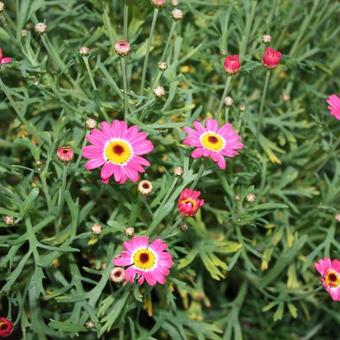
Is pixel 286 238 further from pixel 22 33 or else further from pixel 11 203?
pixel 22 33

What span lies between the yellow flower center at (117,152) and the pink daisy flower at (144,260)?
222 mm

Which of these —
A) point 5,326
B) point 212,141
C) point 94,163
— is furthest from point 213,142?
point 5,326

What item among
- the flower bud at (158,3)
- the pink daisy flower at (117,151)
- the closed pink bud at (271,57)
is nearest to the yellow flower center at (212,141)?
the pink daisy flower at (117,151)

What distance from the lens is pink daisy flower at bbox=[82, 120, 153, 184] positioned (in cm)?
148

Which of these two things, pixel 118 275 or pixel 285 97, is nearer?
pixel 118 275

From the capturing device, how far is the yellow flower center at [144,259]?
146 cm

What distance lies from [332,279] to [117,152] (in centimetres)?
75

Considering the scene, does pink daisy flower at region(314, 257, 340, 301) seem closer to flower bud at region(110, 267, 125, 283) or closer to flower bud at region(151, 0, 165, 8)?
flower bud at region(110, 267, 125, 283)

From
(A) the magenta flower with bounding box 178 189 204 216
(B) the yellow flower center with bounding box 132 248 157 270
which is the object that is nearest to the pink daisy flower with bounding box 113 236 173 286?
(B) the yellow flower center with bounding box 132 248 157 270

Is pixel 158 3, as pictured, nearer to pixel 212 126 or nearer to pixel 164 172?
pixel 212 126

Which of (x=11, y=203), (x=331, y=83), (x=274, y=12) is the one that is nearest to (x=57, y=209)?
(x=11, y=203)

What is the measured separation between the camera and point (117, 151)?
151 centimetres

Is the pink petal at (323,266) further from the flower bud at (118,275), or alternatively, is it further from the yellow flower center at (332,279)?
the flower bud at (118,275)

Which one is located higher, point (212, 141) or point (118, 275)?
point (212, 141)
